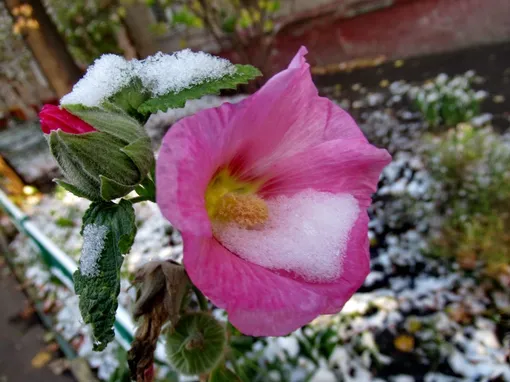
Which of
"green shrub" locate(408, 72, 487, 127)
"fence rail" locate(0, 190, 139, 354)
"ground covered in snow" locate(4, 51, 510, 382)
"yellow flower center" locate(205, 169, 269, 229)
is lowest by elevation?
"ground covered in snow" locate(4, 51, 510, 382)

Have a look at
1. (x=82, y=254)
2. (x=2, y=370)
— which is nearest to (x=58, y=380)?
(x=2, y=370)

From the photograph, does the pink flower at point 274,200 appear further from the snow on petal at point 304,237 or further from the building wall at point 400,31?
the building wall at point 400,31

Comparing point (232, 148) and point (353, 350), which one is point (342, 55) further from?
point (232, 148)

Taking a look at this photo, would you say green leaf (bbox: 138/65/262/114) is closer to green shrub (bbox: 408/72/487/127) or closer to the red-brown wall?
green shrub (bbox: 408/72/487/127)

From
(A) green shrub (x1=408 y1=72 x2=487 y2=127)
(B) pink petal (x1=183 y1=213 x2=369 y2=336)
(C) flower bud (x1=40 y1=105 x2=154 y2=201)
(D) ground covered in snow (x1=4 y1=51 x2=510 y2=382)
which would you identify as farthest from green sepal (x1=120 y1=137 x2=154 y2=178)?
(A) green shrub (x1=408 y1=72 x2=487 y2=127)

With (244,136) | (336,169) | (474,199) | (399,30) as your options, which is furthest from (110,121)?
(399,30)
